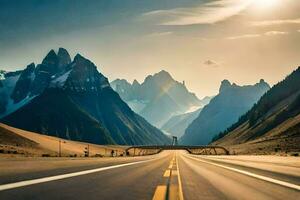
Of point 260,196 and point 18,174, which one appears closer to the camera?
point 260,196

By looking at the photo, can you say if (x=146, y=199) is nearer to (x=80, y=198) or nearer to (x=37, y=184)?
(x=80, y=198)

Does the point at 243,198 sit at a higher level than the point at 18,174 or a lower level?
lower

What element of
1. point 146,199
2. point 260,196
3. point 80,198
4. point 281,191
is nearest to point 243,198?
point 260,196

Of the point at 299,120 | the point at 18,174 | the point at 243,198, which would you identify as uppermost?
the point at 299,120

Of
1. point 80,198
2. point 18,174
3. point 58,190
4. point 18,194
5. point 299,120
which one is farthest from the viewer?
point 299,120

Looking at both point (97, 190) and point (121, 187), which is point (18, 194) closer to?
point (97, 190)

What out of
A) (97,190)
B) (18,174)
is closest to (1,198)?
(97,190)

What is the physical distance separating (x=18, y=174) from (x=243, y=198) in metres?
5.82

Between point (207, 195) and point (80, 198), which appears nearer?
point (80, 198)

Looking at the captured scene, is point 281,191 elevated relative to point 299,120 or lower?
lower

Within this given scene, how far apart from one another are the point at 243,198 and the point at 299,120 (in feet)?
541

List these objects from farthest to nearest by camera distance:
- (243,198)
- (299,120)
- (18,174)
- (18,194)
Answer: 1. (299,120)
2. (18,174)
3. (243,198)
4. (18,194)

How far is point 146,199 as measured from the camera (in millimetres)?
9477

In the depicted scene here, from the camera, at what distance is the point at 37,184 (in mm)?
9852
